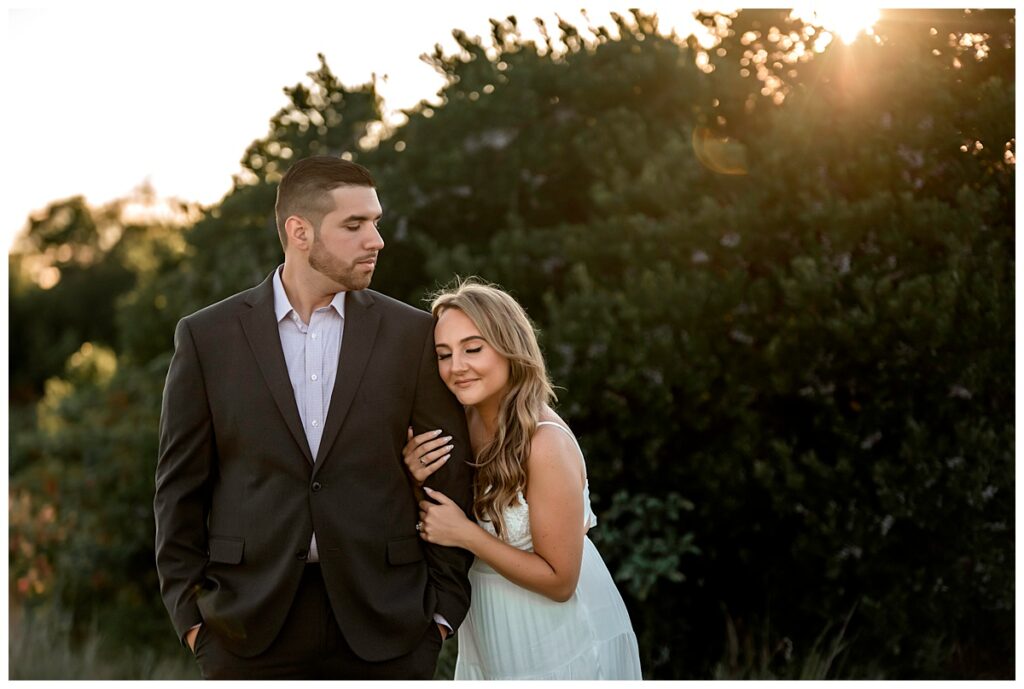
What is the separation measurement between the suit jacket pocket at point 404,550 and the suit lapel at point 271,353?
361mm

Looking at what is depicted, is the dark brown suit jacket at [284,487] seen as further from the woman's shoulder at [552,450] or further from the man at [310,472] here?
the woman's shoulder at [552,450]

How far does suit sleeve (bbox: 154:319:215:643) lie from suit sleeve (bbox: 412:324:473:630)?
65 cm

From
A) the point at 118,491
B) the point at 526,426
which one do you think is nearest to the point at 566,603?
the point at 526,426

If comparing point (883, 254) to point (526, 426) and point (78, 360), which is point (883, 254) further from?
point (78, 360)

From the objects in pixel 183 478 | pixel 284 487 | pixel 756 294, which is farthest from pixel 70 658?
pixel 756 294

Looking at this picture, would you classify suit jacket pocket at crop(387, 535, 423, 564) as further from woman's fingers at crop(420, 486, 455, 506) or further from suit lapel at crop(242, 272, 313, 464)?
suit lapel at crop(242, 272, 313, 464)

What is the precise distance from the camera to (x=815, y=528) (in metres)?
4.84

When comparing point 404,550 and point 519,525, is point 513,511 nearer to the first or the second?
point 519,525

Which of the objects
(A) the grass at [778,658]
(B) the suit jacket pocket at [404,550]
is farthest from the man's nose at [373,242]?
(A) the grass at [778,658]

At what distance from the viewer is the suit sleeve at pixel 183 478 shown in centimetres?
298

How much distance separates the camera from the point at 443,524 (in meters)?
3.05

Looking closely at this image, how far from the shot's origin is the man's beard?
120 inches

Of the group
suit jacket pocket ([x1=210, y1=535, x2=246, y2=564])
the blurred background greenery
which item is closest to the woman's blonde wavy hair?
suit jacket pocket ([x1=210, y1=535, x2=246, y2=564])

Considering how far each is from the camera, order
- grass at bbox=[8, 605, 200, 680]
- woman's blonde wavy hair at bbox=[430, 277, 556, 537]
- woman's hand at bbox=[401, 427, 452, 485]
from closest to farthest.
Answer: woman's hand at bbox=[401, 427, 452, 485] → woman's blonde wavy hair at bbox=[430, 277, 556, 537] → grass at bbox=[8, 605, 200, 680]
